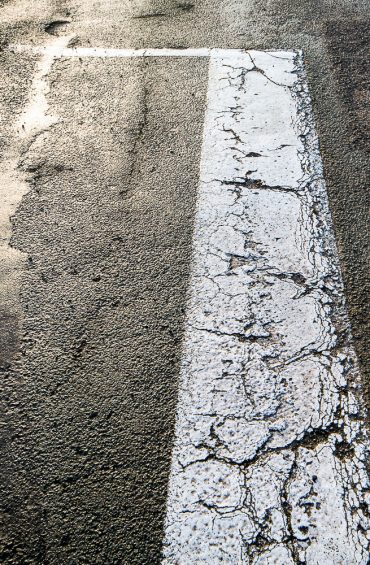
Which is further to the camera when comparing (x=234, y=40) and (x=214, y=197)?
(x=234, y=40)

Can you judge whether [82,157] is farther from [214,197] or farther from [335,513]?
[335,513]

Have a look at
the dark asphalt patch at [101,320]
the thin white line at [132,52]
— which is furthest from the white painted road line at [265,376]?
the thin white line at [132,52]

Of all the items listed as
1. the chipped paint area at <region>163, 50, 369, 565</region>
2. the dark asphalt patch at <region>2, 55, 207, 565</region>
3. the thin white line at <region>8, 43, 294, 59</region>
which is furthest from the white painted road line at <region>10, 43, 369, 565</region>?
the thin white line at <region>8, 43, 294, 59</region>

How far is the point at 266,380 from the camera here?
251cm

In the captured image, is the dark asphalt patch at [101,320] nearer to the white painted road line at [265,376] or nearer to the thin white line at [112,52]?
the white painted road line at [265,376]

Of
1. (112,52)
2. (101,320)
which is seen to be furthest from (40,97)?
(101,320)

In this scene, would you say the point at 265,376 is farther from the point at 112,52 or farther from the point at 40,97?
the point at 112,52

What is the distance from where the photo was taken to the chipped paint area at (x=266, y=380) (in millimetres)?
2045

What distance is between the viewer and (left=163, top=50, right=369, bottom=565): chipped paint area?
6.71 feet

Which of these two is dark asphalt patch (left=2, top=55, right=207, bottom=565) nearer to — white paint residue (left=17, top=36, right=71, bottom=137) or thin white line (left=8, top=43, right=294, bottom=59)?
white paint residue (left=17, top=36, right=71, bottom=137)

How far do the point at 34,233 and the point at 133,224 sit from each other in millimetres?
548

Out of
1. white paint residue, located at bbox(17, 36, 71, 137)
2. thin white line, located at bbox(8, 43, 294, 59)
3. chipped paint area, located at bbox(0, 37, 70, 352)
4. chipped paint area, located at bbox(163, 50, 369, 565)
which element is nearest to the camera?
chipped paint area, located at bbox(163, 50, 369, 565)

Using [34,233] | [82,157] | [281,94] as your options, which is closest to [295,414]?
[34,233]

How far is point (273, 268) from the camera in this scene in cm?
304
